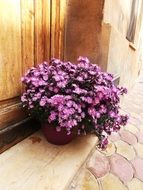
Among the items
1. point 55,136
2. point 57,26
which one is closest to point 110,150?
point 55,136

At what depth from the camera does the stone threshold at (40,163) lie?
661mm

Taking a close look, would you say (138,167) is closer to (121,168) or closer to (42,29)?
(121,168)

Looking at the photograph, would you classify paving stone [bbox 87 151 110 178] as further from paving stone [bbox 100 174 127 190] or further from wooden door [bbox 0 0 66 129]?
wooden door [bbox 0 0 66 129]

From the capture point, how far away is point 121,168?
3.91 feet

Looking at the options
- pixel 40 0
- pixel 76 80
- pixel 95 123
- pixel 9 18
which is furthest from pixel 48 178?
pixel 40 0

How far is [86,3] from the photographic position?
115 centimetres

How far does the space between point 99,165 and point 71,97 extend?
656 mm

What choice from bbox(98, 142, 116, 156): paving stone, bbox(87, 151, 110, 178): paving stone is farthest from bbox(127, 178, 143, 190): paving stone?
bbox(98, 142, 116, 156): paving stone

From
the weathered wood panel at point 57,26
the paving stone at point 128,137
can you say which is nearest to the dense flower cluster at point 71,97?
the weathered wood panel at point 57,26

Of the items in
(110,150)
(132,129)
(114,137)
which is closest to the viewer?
(110,150)

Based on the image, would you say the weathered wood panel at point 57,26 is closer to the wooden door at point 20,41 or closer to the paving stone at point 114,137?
the wooden door at point 20,41

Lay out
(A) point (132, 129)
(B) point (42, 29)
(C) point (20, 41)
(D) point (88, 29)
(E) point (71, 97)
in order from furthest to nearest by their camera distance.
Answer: (A) point (132, 129)
(D) point (88, 29)
(B) point (42, 29)
(C) point (20, 41)
(E) point (71, 97)

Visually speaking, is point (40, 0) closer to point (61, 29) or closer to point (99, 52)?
point (61, 29)

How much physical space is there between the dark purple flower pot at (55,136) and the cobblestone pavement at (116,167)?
15 centimetres
